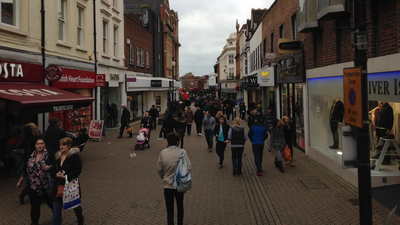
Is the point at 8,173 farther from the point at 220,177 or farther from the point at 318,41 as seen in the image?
the point at 318,41

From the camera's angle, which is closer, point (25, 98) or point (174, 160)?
point (174, 160)

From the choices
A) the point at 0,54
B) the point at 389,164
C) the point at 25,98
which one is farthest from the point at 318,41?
the point at 0,54

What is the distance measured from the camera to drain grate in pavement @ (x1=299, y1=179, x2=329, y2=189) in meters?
8.57

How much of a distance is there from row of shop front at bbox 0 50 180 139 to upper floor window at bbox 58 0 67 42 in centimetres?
108

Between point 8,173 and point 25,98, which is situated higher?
point 25,98

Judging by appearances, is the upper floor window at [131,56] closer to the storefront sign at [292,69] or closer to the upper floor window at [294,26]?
the storefront sign at [292,69]

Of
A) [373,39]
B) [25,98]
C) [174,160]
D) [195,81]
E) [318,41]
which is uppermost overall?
[195,81]

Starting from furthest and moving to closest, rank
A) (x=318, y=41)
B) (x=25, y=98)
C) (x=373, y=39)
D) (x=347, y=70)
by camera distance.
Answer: (x=318, y=41) → (x=25, y=98) → (x=373, y=39) → (x=347, y=70)

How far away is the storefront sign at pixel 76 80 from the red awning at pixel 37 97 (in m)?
2.22

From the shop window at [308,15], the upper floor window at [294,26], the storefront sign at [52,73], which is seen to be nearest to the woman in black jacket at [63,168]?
the storefront sign at [52,73]

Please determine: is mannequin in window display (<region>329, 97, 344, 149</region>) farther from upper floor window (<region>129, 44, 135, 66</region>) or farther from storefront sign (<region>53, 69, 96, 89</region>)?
upper floor window (<region>129, 44, 135, 66</region>)

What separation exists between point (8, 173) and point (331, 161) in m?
9.23

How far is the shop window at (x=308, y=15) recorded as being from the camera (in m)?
11.0

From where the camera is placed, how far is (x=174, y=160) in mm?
5562
